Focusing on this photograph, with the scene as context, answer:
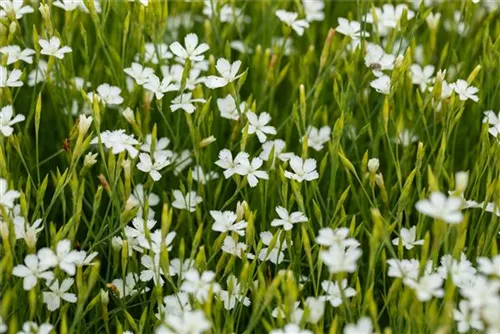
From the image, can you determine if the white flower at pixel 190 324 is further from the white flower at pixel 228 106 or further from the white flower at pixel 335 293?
the white flower at pixel 228 106

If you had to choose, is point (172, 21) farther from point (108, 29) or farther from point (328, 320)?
point (328, 320)

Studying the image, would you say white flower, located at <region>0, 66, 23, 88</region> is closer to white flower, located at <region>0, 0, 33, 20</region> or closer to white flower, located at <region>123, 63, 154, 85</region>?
white flower, located at <region>0, 0, 33, 20</region>

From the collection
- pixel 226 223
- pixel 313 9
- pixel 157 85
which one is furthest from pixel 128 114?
pixel 313 9

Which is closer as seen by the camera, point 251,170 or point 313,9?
point 251,170

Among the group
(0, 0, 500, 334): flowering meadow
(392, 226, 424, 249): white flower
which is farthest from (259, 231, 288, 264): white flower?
(392, 226, 424, 249): white flower

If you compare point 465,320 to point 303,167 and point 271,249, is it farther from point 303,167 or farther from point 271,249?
point 303,167

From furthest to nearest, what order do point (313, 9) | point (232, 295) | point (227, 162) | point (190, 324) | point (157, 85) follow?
point (313, 9) → point (157, 85) → point (227, 162) → point (232, 295) → point (190, 324)
